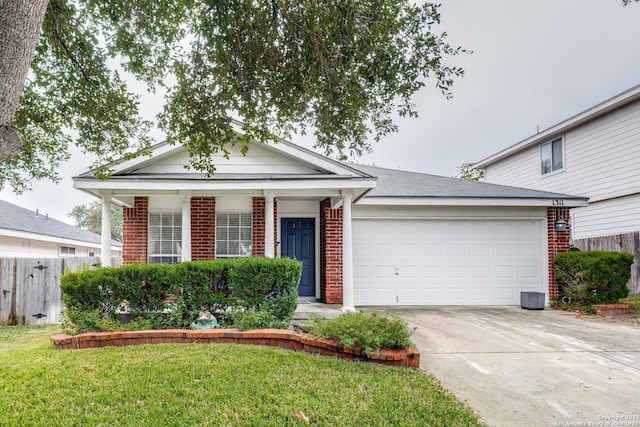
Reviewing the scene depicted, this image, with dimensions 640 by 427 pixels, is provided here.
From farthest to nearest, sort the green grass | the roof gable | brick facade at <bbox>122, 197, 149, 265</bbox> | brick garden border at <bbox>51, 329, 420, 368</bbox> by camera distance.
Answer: the roof gable → brick facade at <bbox>122, 197, 149, 265</bbox> → brick garden border at <bbox>51, 329, 420, 368</bbox> → the green grass

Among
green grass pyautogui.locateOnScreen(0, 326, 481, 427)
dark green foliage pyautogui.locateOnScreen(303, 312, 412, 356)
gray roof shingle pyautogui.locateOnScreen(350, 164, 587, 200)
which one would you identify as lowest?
green grass pyautogui.locateOnScreen(0, 326, 481, 427)

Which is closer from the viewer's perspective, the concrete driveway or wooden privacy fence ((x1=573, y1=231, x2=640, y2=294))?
the concrete driveway

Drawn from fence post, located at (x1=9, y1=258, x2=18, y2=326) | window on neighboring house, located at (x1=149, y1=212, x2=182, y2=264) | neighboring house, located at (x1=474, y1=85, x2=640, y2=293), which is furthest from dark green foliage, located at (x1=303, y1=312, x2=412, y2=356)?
neighboring house, located at (x1=474, y1=85, x2=640, y2=293)

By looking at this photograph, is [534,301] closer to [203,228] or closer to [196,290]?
[196,290]

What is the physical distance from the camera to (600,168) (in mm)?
12250

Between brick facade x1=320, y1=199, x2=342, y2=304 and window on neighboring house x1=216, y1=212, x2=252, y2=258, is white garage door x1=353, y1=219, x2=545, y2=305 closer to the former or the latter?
brick facade x1=320, y1=199, x2=342, y2=304

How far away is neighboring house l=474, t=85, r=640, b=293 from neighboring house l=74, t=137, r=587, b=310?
3441 mm

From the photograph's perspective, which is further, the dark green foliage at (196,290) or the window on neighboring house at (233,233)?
the window on neighboring house at (233,233)

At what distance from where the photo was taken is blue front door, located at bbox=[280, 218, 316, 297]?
966cm

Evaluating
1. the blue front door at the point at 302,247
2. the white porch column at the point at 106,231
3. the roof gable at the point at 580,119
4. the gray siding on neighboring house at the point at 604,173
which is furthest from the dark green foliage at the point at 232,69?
the gray siding on neighboring house at the point at 604,173

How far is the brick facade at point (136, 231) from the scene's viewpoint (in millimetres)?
8859

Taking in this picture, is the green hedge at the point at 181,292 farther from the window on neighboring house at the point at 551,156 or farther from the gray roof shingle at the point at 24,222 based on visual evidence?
the window on neighboring house at the point at 551,156

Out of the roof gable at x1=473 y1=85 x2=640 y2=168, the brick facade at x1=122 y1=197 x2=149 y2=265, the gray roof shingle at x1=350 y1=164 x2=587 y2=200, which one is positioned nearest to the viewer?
the brick facade at x1=122 y1=197 x2=149 y2=265

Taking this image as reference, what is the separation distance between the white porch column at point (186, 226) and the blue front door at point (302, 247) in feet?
8.18
